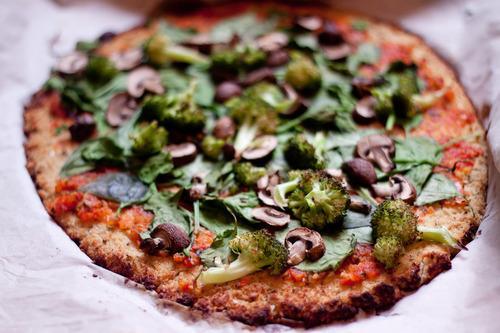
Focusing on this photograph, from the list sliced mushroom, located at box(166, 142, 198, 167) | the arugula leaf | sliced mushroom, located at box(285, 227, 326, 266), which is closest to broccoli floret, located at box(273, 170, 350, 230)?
sliced mushroom, located at box(285, 227, 326, 266)

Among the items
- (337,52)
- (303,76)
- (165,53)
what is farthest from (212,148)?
(337,52)

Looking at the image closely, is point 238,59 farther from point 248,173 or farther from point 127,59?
point 248,173

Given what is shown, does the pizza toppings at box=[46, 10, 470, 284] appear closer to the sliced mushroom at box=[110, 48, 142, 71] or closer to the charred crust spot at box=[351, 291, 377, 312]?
the sliced mushroom at box=[110, 48, 142, 71]

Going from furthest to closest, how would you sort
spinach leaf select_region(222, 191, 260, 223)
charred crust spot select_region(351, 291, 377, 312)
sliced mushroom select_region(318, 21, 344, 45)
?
1. sliced mushroom select_region(318, 21, 344, 45)
2. spinach leaf select_region(222, 191, 260, 223)
3. charred crust spot select_region(351, 291, 377, 312)

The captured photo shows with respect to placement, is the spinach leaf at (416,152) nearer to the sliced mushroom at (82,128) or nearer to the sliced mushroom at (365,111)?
the sliced mushroom at (365,111)

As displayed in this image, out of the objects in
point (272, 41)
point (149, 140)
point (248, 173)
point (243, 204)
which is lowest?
point (243, 204)

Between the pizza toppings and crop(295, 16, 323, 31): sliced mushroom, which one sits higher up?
crop(295, 16, 323, 31): sliced mushroom
